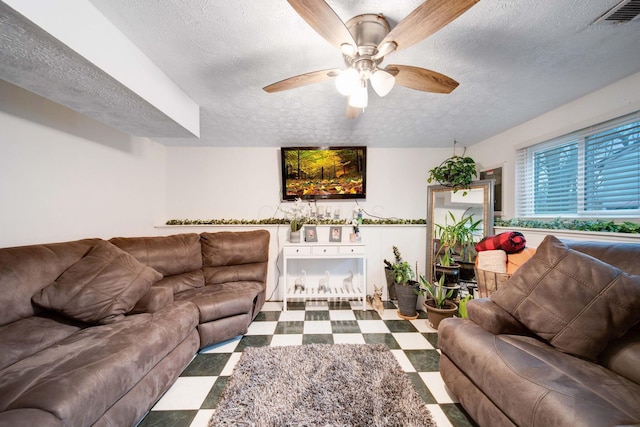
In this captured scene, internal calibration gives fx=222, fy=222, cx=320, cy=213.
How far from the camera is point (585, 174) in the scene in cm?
197

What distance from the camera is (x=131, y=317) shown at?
158cm

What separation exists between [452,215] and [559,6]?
2.18 metres

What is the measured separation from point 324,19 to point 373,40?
406 mm

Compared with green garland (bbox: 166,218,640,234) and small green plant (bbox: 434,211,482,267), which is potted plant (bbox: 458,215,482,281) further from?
green garland (bbox: 166,218,640,234)

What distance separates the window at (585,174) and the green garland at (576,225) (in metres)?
0.09

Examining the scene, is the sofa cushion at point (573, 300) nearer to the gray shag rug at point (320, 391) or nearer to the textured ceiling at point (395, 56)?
the gray shag rug at point (320, 391)

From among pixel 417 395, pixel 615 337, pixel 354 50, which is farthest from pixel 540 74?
pixel 417 395

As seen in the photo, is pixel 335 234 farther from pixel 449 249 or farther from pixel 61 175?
pixel 61 175

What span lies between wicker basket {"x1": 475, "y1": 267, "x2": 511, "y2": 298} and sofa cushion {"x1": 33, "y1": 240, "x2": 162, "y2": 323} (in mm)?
2713

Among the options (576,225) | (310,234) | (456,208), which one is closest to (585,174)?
(576,225)

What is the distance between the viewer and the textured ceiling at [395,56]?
1.17 m

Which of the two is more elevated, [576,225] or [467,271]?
Answer: [576,225]

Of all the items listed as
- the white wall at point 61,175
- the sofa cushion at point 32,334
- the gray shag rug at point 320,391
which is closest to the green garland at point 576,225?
the gray shag rug at point 320,391

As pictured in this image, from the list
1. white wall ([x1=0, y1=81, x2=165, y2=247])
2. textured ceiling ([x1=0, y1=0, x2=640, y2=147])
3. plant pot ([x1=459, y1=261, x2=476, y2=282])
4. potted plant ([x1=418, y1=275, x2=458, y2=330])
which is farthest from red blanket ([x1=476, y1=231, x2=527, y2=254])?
white wall ([x1=0, y1=81, x2=165, y2=247])
